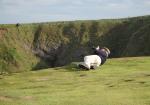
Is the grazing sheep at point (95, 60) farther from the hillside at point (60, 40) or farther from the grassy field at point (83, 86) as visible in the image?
the hillside at point (60, 40)

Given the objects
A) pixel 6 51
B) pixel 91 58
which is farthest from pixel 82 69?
pixel 6 51

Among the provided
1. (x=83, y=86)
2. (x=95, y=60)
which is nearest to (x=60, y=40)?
(x=95, y=60)

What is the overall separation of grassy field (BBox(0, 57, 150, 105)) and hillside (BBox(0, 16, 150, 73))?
8035 centimetres

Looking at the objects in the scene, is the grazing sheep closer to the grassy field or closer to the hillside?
the grassy field

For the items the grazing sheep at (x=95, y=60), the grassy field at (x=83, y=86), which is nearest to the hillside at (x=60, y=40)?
the grazing sheep at (x=95, y=60)

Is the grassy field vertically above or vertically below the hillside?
above

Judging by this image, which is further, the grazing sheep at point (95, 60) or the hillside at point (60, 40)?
the hillside at point (60, 40)

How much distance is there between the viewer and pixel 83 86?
22.4 metres

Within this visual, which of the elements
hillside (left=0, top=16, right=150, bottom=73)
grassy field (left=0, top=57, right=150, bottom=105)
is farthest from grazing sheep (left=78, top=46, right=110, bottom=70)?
hillside (left=0, top=16, right=150, bottom=73)

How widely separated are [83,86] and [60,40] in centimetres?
10264

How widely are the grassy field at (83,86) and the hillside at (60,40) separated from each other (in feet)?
264

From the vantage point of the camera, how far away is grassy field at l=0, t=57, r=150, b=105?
1742 centimetres

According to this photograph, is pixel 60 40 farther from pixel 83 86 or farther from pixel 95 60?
pixel 83 86

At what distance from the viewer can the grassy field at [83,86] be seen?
17422 mm
